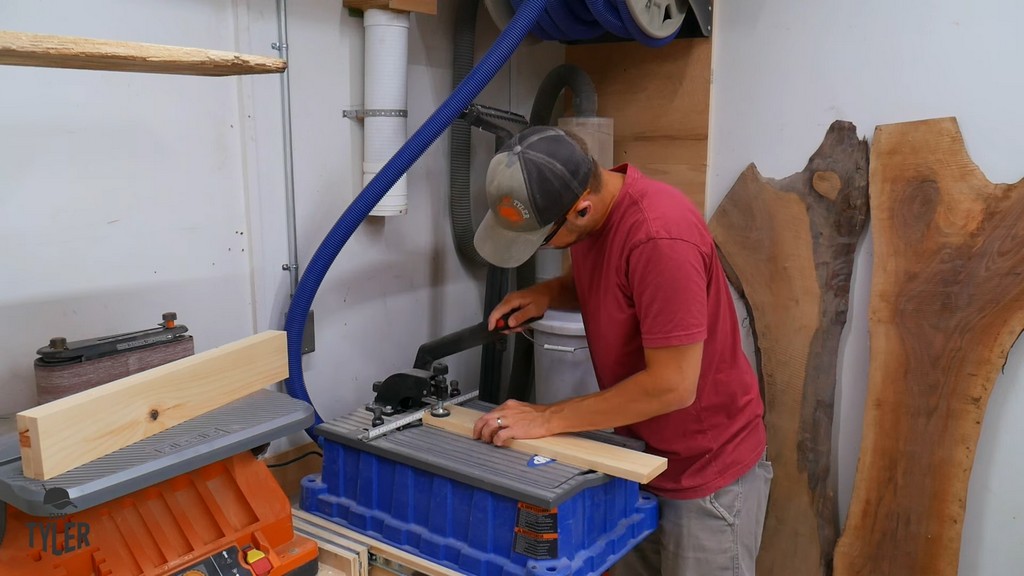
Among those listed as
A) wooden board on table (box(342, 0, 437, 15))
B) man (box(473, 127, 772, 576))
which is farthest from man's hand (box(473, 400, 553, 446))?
wooden board on table (box(342, 0, 437, 15))

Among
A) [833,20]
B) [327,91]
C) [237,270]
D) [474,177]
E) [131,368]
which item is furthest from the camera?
[474,177]

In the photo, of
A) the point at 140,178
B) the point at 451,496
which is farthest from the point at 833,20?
the point at 140,178

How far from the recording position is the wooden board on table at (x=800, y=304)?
206cm

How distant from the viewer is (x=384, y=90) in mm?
1835

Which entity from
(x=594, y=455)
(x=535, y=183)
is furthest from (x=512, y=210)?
(x=594, y=455)

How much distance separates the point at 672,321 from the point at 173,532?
886mm

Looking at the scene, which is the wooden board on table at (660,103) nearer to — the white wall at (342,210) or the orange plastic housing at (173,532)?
the white wall at (342,210)

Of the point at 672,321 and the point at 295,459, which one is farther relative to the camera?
the point at 295,459

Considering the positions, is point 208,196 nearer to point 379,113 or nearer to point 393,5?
point 379,113

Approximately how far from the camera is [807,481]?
2162 mm

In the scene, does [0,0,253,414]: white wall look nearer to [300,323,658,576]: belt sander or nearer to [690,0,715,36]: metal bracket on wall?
[300,323,658,576]: belt sander

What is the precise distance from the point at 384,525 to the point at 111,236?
→ 77 centimetres

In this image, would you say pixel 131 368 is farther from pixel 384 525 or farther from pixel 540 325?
pixel 540 325

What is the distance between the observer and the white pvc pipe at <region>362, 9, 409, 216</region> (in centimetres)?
182
